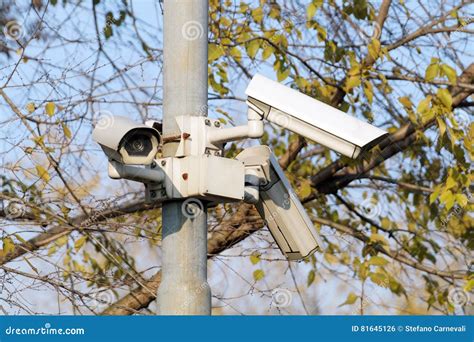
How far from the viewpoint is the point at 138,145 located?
3361mm

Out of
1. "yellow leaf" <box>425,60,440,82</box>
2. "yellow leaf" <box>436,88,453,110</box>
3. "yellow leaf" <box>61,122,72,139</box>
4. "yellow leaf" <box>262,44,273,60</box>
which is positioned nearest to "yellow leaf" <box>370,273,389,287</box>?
"yellow leaf" <box>436,88,453,110</box>

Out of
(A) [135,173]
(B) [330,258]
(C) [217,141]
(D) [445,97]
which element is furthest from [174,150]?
(B) [330,258]

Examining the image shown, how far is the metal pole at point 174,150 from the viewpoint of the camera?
340 cm

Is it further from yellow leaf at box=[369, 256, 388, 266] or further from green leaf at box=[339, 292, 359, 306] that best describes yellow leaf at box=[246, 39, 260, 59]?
green leaf at box=[339, 292, 359, 306]

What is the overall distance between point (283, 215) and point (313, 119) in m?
0.55

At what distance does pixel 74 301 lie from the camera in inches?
188

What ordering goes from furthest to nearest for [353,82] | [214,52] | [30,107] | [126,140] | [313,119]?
1. [353,82]
2. [214,52]
3. [30,107]
4. [313,119]
5. [126,140]

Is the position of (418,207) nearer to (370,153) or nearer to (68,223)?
(370,153)

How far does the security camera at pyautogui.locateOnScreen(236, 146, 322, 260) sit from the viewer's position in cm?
391

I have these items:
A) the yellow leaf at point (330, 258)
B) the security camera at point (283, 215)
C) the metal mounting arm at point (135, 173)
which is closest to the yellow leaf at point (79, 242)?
the yellow leaf at point (330, 258)

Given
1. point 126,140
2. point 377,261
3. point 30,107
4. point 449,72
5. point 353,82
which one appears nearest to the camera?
point 126,140

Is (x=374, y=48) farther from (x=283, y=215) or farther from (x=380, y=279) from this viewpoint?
(x=283, y=215)

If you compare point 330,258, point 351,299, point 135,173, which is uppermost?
point 330,258

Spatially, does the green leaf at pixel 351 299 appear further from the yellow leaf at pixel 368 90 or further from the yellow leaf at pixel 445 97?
the yellow leaf at pixel 445 97
